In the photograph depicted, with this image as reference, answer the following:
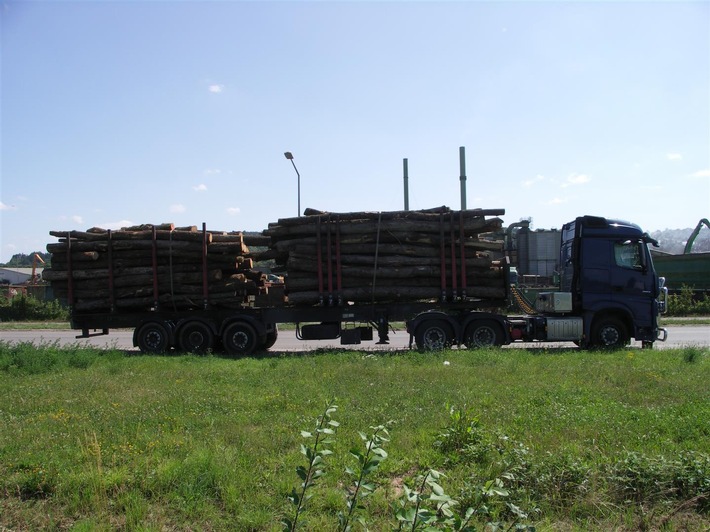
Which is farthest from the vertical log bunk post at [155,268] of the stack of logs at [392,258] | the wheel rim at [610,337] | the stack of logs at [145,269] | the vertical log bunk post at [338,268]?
the wheel rim at [610,337]

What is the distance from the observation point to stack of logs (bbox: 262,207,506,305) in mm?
13328

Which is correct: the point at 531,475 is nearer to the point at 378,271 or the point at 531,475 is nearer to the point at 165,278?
the point at 378,271

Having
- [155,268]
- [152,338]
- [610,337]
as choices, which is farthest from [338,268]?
[610,337]

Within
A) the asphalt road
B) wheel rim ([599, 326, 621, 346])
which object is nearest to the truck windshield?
wheel rim ([599, 326, 621, 346])

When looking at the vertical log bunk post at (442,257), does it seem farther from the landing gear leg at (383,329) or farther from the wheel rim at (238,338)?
the wheel rim at (238,338)

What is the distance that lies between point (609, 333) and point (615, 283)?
4.07 feet

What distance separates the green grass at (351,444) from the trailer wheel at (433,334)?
3.57 meters

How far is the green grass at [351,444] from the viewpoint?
413 cm

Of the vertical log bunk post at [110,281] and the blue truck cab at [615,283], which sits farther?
the vertical log bunk post at [110,281]

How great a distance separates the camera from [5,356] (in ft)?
35.0

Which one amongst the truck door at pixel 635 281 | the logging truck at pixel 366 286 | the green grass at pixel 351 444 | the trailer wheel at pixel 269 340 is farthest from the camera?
the trailer wheel at pixel 269 340

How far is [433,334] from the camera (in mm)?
13203

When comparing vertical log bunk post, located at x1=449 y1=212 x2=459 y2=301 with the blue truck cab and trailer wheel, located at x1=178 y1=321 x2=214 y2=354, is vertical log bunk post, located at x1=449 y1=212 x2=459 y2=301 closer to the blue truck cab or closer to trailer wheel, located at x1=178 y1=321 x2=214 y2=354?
the blue truck cab

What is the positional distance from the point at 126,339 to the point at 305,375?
1247 centimetres
